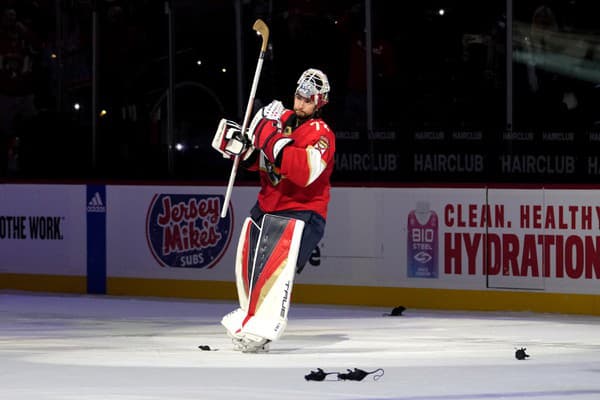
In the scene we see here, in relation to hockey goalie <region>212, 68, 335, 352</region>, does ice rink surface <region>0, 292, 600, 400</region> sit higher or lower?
lower

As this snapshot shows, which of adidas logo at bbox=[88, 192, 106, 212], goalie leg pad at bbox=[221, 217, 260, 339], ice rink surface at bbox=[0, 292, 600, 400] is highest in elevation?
adidas logo at bbox=[88, 192, 106, 212]

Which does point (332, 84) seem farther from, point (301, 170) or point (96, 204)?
point (301, 170)

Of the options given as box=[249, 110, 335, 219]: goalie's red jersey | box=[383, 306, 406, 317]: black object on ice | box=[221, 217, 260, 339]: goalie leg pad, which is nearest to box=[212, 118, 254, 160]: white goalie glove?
box=[249, 110, 335, 219]: goalie's red jersey

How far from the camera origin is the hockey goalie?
27.3ft

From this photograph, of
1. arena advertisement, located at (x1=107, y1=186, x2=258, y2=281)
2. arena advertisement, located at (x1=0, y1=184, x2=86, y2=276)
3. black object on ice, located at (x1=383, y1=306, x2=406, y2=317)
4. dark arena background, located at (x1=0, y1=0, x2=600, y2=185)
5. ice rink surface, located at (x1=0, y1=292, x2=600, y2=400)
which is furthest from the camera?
dark arena background, located at (x1=0, y1=0, x2=600, y2=185)

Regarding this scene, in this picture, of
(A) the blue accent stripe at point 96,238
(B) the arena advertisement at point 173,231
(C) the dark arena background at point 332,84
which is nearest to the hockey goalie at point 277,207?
(B) the arena advertisement at point 173,231

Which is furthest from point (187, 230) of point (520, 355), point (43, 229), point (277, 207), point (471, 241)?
point (520, 355)

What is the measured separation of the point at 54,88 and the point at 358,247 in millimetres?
4833

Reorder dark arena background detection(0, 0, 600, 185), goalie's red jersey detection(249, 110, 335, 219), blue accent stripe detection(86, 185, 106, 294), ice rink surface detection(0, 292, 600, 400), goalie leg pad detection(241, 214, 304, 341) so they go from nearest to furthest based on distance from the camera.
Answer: ice rink surface detection(0, 292, 600, 400)
goalie's red jersey detection(249, 110, 335, 219)
goalie leg pad detection(241, 214, 304, 341)
blue accent stripe detection(86, 185, 106, 294)
dark arena background detection(0, 0, 600, 185)

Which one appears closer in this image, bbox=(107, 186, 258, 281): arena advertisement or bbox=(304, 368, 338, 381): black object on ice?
bbox=(304, 368, 338, 381): black object on ice

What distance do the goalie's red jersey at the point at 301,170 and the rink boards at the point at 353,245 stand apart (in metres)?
2.82

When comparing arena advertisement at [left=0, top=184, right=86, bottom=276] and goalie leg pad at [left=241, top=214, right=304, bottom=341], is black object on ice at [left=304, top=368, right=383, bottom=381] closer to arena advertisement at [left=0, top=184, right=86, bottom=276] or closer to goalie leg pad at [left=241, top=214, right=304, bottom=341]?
goalie leg pad at [left=241, top=214, right=304, bottom=341]

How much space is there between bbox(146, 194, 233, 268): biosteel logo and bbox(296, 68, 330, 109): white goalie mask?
3580 mm

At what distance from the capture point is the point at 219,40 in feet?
49.1
